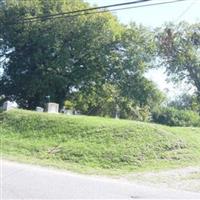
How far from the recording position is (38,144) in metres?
19.6

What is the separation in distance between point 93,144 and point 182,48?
85.3ft

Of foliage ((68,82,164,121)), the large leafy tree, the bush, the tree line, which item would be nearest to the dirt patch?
the tree line

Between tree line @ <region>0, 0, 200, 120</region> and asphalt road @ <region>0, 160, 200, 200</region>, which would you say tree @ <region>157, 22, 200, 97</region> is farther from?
asphalt road @ <region>0, 160, 200, 200</region>

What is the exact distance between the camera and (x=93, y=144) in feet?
64.2

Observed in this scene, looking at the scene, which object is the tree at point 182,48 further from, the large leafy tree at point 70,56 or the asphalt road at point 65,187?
the asphalt road at point 65,187

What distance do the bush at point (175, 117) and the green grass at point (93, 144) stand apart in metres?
20.1

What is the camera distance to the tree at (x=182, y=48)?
43406mm

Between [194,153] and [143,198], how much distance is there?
9.14 meters

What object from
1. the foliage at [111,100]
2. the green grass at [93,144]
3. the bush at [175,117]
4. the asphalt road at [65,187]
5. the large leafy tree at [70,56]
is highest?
the large leafy tree at [70,56]

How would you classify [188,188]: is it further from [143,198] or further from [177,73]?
[177,73]

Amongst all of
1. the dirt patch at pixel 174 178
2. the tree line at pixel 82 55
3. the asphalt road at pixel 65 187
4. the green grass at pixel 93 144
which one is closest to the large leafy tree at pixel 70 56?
the tree line at pixel 82 55

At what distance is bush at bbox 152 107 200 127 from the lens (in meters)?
44.1

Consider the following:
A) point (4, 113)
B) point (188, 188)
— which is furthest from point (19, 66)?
point (188, 188)

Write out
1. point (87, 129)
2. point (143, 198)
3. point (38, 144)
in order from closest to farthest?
point (143, 198) → point (38, 144) → point (87, 129)
